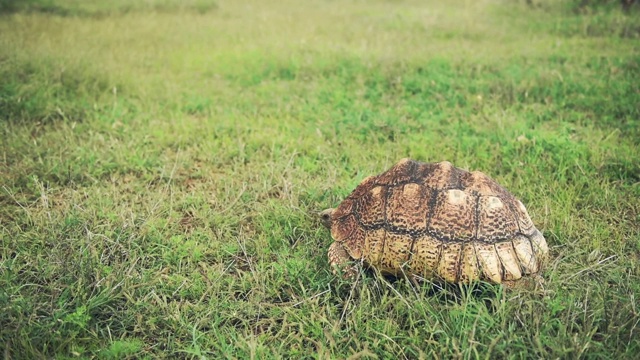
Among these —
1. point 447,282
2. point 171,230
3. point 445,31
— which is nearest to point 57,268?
point 171,230

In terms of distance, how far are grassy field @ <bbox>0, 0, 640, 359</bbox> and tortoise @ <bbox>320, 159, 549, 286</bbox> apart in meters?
0.12

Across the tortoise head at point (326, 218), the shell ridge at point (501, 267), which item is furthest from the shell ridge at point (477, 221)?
the tortoise head at point (326, 218)

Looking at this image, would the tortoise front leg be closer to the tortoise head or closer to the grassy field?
the grassy field

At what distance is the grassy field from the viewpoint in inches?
89.9

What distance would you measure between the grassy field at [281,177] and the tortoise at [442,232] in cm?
12

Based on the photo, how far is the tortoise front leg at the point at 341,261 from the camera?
2.62 m

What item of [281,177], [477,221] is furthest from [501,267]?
[281,177]

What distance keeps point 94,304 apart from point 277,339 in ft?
3.18

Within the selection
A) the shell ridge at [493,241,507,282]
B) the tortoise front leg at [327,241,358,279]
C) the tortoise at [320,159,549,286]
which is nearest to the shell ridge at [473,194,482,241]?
the tortoise at [320,159,549,286]

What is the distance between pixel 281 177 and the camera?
3.82m

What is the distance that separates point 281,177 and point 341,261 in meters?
1.34

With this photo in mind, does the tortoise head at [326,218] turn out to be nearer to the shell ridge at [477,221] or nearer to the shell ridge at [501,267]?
the shell ridge at [477,221]

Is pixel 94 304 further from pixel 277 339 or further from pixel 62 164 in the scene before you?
pixel 62 164

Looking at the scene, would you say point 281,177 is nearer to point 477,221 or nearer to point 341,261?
point 341,261
